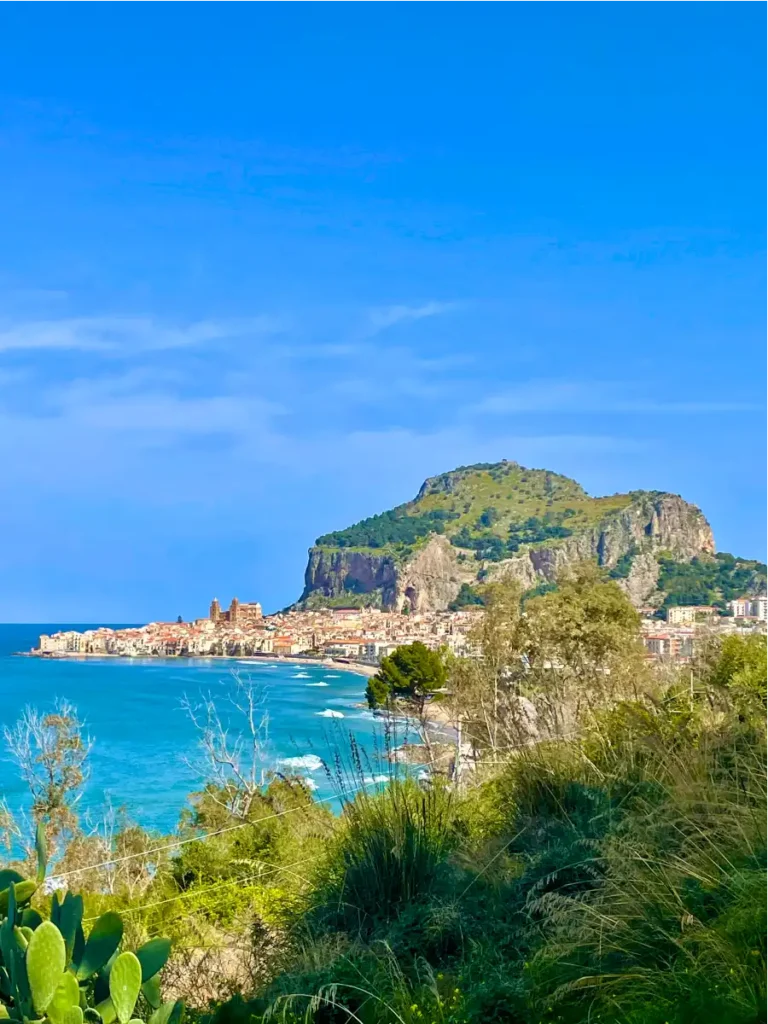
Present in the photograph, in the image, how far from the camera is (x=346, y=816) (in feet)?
13.5

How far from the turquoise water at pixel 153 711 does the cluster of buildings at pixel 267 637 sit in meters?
3.38

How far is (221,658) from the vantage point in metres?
105

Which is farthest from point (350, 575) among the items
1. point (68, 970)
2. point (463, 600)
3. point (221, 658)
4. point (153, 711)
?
point (68, 970)

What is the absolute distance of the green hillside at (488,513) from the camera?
109 metres

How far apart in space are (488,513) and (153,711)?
6974cm

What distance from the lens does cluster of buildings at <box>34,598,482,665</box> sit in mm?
90562

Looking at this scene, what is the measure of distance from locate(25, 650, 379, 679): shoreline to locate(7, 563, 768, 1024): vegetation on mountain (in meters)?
75.8

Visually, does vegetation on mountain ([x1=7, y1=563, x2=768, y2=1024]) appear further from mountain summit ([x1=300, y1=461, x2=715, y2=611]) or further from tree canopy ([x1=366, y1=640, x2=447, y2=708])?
mountain summit ([x1=300, y1=461, x2=715, y2=611])

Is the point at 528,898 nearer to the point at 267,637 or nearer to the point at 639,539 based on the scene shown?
the point at 639,539

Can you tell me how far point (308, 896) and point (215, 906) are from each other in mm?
2600

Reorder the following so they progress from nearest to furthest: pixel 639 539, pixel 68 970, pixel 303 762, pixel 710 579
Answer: pixel 68 970, pixel 303 762, pixel 710 579, pixel 639 539

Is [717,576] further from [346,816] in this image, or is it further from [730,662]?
[346,816]

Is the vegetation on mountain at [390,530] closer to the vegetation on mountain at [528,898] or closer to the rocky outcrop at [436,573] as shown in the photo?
the rocky outcrop at [436,573]

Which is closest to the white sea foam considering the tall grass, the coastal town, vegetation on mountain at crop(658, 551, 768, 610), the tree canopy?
the tall grass
